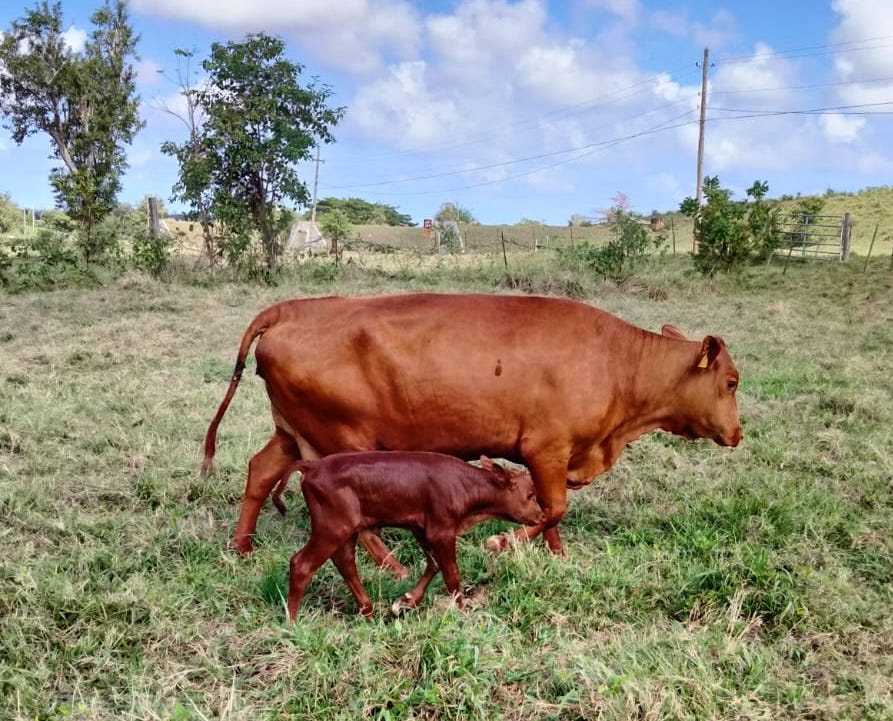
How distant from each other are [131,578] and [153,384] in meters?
4.92

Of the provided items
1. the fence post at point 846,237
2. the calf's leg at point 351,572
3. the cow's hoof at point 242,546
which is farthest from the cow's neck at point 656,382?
the fence post at point 846,237

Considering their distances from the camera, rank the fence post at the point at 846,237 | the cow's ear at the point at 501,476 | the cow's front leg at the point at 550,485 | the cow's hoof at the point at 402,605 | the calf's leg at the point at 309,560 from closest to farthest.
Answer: the calf's leg at the point at 309,560 → the cow's hoof at the point at 402,605 → the cow's ear at the point at 501,476 → the cow's front leg at the point at 550,485 → the fence post at the point at 846,237

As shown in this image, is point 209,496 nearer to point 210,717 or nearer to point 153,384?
point 210,717

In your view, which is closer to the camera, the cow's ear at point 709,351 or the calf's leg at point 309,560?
the calf's leg at point 309,560

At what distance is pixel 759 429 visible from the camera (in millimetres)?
7105

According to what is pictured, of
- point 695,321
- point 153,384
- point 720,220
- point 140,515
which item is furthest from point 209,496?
point 720,220

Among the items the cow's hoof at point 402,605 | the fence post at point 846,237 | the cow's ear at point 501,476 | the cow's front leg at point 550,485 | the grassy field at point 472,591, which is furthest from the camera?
the fence post at point 846,237

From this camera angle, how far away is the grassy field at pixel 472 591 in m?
3.18

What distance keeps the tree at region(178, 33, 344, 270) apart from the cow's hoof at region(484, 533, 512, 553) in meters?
14.2

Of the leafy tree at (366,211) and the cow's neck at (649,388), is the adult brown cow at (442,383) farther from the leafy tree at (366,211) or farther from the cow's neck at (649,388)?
the leafy tree at (366,211)

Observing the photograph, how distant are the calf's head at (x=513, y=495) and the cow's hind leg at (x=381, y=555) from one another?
2.17ft

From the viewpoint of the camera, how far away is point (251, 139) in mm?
17656

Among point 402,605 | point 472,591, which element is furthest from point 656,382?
point 402,605

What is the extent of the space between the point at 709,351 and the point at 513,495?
1.61 metres
